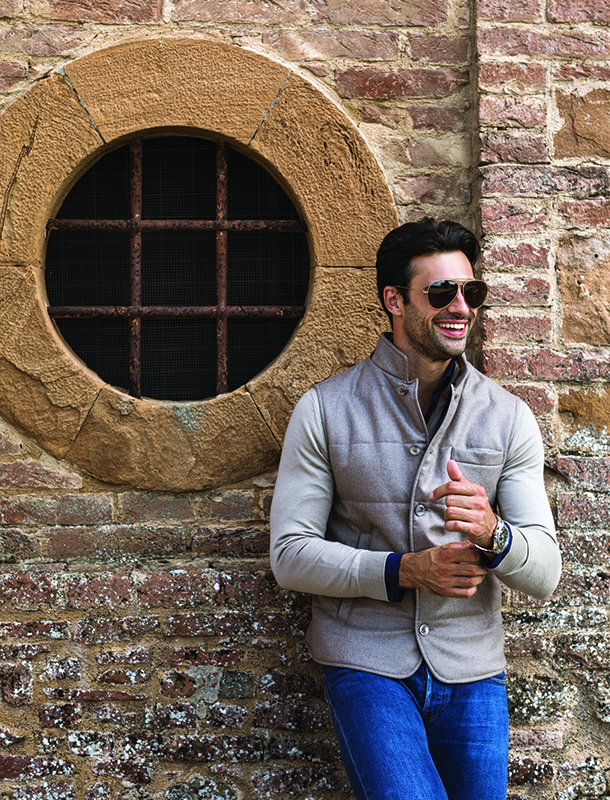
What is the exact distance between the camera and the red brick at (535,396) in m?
2.15

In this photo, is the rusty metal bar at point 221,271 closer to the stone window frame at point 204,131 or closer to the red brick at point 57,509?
the stone window frame at point 204,131

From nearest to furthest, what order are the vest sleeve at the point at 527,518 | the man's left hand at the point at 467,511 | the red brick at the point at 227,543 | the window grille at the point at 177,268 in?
1. the man's left hand at the point at 467,511
2. the vest sleeve at the point at 527,518
3. the red brick at the point at 227,543
4. the window grille at the point at 177,268

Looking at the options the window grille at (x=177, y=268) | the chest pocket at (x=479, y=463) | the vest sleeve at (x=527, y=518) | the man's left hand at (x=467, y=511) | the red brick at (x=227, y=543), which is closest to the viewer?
the man's left hand at (x=467, y=511)

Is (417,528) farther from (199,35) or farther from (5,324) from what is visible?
(199,35)

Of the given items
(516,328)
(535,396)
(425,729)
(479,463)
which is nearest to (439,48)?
→ (516,328)

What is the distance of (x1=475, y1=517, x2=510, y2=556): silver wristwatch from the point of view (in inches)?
61.1

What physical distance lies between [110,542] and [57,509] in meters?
0.20

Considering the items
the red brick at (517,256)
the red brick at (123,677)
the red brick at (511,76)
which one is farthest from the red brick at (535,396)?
the red brick at (123,677)

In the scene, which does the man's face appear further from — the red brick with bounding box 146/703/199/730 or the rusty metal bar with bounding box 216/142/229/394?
the red brick with bounding box 146/703/199/730

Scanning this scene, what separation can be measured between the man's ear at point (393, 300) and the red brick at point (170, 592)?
1025 millimetres

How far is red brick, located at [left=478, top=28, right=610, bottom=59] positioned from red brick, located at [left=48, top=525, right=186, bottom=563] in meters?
1.84

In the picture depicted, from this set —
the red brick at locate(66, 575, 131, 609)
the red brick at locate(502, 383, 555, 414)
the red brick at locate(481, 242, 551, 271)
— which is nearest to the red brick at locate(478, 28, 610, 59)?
the red brick at locate(481, 242, 551, 271)

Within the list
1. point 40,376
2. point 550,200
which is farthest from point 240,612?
point 550,200

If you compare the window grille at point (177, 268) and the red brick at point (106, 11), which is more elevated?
the red brick at point (106, 11)
